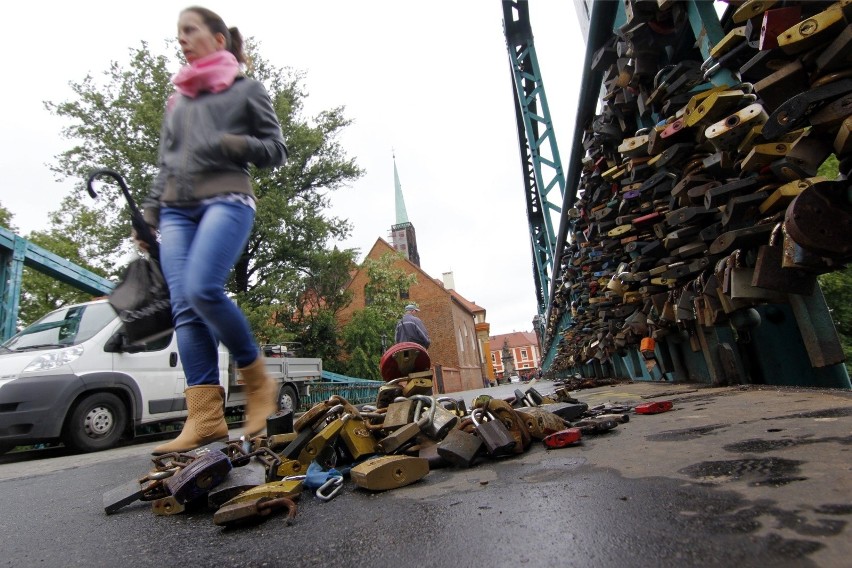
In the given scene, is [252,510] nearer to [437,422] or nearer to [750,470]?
[437,422]

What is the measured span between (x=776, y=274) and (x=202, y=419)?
2331 millimetres

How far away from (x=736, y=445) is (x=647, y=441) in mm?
338

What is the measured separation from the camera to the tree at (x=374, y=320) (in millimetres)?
21391

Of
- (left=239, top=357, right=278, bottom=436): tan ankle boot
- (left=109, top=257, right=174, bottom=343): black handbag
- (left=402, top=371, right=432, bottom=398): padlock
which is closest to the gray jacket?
(left=109, top=257, right=174, bottom=343): black handbag

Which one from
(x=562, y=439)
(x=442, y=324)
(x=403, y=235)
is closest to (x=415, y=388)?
(x=562, y=439)

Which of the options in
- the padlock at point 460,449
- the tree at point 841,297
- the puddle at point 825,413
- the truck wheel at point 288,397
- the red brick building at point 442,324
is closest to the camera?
the puddle at point 825,413

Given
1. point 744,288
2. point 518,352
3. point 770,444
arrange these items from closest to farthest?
1. point 770,444
2. point 744,288
3. point 518,352

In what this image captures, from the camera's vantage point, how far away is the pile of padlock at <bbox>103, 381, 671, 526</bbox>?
1427 mm

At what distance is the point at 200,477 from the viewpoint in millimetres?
1447

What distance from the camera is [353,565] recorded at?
0.87m

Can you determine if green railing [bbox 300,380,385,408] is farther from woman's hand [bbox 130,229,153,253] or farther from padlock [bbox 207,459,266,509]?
padlock [bbox 207,459,266,509]

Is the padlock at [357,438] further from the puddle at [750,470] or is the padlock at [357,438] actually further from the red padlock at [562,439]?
the puddle at [750,470]

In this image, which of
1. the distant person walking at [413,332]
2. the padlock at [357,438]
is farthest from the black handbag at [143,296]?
the distant person walking at [413,332]

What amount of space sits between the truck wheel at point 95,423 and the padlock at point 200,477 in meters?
5.38
